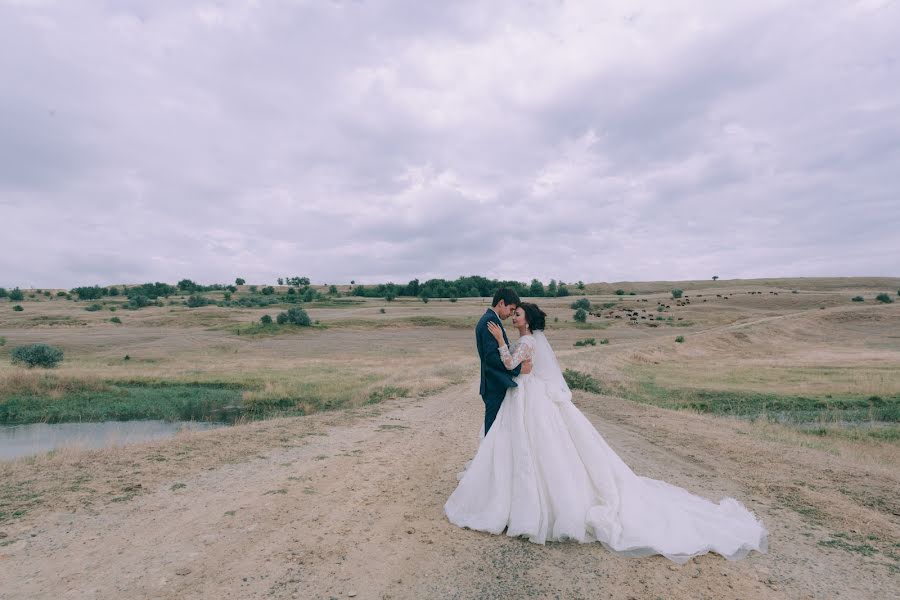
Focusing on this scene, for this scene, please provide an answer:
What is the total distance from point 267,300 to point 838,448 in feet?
351

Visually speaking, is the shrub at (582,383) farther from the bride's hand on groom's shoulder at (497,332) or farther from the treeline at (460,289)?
the treeline at (460,289)

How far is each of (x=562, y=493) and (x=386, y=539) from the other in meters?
2.14

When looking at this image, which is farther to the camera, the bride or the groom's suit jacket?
the groom's suit jacket

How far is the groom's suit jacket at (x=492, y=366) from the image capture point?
7141mm

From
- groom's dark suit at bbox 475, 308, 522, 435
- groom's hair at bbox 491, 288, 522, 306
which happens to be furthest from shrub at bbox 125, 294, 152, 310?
groom's hair at bbox 491, 288, 522, 306

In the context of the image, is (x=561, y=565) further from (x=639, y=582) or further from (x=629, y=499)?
(x=629, y=499)

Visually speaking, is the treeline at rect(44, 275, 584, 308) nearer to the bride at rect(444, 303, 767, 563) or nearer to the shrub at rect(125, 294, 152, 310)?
the shrub at rect(125, 294, 152, 310)

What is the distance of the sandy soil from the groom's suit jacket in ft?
5.88

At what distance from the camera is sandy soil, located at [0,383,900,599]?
17.2 ft

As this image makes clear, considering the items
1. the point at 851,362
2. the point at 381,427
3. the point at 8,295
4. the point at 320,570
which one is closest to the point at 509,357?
the point at 320,570

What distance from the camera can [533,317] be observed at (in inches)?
282

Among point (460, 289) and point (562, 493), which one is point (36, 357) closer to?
point (562, 493)

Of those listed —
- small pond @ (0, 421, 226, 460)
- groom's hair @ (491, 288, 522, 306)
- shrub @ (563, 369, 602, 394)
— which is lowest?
small pond @ (0, 421, 226, 460)

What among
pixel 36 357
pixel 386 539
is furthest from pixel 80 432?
pixel 36 357
